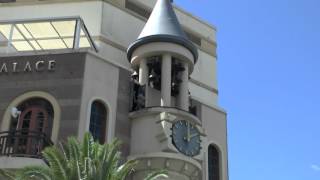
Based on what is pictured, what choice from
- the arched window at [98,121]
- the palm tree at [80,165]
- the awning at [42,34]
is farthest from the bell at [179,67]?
the palm tree at [80,165]

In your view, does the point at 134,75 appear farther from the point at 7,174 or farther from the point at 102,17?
the point at 7,174

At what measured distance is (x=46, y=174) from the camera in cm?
1842

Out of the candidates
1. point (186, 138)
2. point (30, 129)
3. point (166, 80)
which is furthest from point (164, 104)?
point (30, 129)

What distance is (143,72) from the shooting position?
2720 cm

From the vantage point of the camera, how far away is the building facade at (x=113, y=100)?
930 inches

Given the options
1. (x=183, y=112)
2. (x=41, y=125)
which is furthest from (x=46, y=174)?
(x=183, y=112)

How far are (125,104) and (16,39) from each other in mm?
9103

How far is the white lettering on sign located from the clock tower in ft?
13.8

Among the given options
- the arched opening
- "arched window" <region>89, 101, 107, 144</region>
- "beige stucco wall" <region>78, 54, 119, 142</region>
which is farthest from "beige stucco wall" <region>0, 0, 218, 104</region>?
the arched opening

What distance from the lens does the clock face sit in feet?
81.1

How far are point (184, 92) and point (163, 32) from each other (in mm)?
3113

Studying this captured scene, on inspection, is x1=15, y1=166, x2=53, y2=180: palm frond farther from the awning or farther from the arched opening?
the awning

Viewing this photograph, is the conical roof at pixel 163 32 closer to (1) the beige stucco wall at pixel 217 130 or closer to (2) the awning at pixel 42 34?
(2) the awning at pixel 42 34

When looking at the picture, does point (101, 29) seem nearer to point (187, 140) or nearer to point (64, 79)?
point (64, 79)
